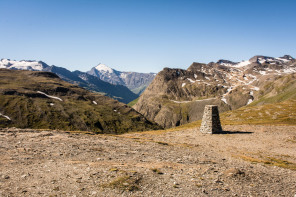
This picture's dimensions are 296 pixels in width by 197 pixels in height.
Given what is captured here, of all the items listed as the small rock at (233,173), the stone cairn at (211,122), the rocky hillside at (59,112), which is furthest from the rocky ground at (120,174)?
the rocky hillside at (59,112)

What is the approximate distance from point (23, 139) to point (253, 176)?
29.0 metres

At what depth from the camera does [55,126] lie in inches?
5089

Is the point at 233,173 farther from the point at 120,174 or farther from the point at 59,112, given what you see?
the point at 59,112

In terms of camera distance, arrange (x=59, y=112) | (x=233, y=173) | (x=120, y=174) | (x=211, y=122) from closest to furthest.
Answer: (x=120, y=174), (x=233, y=173), (x=211, y=122), (x=59, y=112)

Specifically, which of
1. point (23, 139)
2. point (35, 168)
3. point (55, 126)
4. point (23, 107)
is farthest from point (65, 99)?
point (35, 168)

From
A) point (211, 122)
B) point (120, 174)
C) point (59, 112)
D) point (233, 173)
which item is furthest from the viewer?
point (59, 112)

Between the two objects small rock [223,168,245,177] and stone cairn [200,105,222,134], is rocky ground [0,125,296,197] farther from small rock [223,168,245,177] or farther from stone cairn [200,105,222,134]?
stone cairn [200,105,222,134]

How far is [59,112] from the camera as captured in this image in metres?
146

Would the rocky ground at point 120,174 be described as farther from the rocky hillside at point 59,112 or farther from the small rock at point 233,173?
the rocky hillside at point 59,112

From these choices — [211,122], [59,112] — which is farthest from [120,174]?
[59,112]

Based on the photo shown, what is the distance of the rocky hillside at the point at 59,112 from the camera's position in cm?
12900

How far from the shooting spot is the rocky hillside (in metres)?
129

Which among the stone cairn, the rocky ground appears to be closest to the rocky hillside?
the stone cairn

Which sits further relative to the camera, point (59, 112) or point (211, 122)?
point (59, 112)
